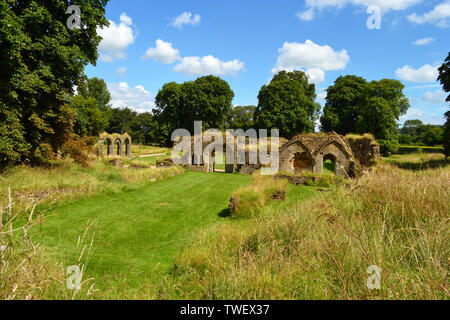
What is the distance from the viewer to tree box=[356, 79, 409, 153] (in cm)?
3156

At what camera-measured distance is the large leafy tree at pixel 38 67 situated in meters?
10.1

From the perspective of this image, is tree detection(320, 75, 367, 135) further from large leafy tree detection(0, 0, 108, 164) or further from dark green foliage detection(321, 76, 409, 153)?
large leafy tree detection(0, 0, 108, 164)

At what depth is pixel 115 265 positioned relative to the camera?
5.64 m

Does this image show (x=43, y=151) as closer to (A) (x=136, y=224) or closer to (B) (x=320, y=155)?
(A) (x=136, y=224)

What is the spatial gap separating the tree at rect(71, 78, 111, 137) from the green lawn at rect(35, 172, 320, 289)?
8.06 m

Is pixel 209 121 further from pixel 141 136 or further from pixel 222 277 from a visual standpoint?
pixel 222 277

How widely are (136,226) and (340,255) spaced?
269 inches

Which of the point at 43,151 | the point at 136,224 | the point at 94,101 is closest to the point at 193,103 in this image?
the point at 94,101

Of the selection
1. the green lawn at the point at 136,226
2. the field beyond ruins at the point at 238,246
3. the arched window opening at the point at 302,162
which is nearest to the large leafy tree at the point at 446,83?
the arched window opening at the point at 302,162

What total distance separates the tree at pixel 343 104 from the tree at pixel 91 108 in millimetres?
36915

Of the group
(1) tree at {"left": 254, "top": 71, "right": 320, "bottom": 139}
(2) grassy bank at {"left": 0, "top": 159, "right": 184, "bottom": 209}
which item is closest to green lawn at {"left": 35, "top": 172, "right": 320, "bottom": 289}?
(2) grassy bank at {"left": 0, "top": 159, "right": 184, "bottom": 209}

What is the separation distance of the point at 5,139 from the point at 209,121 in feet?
120

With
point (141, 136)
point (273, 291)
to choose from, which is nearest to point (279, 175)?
point (273, 291)

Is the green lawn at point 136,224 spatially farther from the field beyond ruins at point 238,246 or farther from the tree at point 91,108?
the tree at point 91,108
